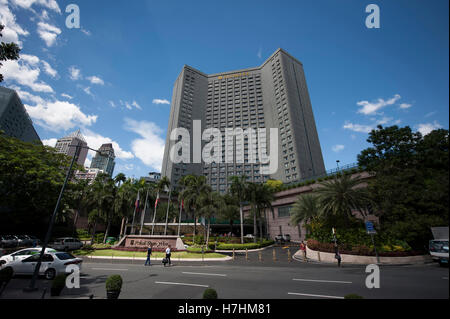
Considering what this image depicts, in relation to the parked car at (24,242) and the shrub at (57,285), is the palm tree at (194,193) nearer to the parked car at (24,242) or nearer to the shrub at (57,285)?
the parked car at (24,242)

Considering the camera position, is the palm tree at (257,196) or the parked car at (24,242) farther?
the palm tree at (257,196)

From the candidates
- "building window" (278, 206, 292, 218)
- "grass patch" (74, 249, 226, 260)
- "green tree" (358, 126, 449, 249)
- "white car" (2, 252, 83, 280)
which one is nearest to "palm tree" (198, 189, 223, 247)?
"grass patch" (74, 249, 226, 260)

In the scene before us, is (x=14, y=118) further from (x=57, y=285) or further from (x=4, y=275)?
(x=57, y=285)

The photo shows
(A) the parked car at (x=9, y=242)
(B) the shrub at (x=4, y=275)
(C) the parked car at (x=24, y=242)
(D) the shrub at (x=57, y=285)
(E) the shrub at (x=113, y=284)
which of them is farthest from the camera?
(C) the parked car at (x=24, y=242)

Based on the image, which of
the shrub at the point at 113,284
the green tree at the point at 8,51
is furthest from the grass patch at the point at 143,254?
the green tree at the point at 8,51

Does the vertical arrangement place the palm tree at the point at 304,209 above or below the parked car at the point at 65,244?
above

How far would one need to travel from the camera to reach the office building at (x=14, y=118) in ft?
245

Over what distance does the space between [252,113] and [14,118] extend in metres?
108

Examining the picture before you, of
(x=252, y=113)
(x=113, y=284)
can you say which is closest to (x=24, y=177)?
(x=113, y=284)

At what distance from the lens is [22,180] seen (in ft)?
56.2

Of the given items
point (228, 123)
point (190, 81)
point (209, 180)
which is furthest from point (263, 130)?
point (190, 81)

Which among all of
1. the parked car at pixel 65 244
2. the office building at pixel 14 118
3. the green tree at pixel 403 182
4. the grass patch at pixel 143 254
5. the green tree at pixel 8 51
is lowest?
the grass patch at pixel 143 254

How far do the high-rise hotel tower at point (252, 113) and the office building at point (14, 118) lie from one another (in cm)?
5623
